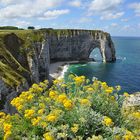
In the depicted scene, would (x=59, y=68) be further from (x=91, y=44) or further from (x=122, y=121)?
(x=122, y=121)

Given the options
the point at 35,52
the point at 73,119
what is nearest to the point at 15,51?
the point at 35,52

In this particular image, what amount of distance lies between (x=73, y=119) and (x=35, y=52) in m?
87.1

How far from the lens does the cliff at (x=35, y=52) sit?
56.8 m

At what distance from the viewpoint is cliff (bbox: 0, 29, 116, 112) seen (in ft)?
186

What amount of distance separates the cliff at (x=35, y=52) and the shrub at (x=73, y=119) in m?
30.9

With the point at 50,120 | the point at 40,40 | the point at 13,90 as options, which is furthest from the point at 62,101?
the point at 40,40

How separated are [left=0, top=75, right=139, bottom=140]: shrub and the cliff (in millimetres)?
30861

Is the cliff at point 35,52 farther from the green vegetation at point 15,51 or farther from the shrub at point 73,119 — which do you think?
the shrub at point 73,119

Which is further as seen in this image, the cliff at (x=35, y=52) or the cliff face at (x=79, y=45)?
the cliff face at (x=79, y=45)

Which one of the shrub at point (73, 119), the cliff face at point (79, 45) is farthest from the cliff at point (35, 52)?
the shrub at point (73, 119)

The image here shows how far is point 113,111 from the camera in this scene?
43.6 ft

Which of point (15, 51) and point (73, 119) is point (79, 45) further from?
point (73, 119)

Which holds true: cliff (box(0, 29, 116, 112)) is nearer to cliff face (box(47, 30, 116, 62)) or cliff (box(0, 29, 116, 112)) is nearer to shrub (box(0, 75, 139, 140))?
cliff face (box(47, 30, 116, 62))

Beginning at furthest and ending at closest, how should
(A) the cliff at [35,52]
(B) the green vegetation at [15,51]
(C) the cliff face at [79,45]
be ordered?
1. (C) the cliff face at [79,45]
2. (B) the green vegetation at [15,51]
3. (A) the cliff at [35,52]
